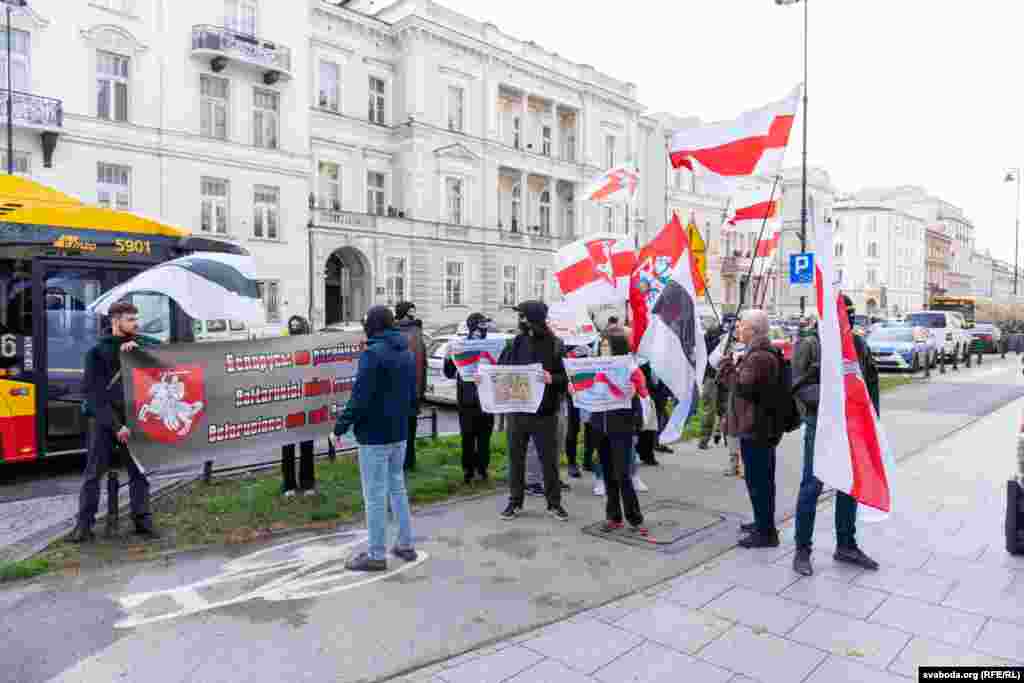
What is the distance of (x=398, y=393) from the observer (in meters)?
5.57

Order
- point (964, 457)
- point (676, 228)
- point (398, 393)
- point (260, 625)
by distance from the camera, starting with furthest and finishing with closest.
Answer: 1. point (964, 457)
2. point (676, 228)
3. point (398, 393)
4. point (260, 625)

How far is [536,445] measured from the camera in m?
7.07

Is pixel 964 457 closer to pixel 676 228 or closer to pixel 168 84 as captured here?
pixel 676 228

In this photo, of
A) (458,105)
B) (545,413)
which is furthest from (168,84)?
(545,413)

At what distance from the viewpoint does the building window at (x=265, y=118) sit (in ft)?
103

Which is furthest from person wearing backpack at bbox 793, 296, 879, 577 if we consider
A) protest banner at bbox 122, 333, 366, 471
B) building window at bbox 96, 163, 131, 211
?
building window at bbox 96, 163, 131, 211

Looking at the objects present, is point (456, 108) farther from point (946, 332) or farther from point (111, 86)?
point (946, 332)

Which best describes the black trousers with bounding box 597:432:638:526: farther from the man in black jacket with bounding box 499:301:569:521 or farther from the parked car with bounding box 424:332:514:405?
the parked car with bounding box 424:332:514:405

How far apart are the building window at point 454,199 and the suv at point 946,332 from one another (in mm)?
23434

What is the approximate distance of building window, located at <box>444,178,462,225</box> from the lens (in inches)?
1603

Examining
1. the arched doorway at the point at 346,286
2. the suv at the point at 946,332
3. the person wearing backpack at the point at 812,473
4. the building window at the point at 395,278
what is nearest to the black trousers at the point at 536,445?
the person wearing backpack at the point at 812,473

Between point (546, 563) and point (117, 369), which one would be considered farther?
point (117, 369)

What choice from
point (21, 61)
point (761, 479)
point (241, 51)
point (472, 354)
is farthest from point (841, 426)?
point (241, 51)

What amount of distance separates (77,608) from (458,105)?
3965cm
